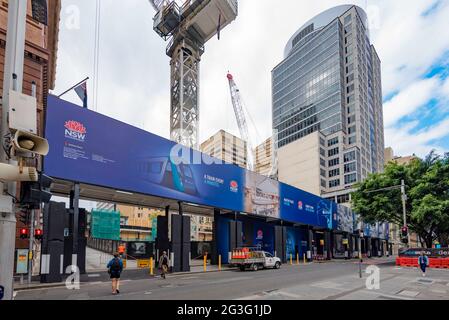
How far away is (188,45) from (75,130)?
178ft

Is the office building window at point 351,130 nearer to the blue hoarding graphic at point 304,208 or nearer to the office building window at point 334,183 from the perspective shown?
the office building window at point 334,183

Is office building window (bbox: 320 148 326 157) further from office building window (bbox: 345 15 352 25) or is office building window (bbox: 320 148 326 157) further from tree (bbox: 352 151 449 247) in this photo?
tree (bbox: 352 151 449 247)

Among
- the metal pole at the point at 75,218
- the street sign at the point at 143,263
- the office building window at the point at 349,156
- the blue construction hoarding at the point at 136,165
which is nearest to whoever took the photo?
the metal pole at the point at 75,218

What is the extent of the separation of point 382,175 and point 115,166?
3759cm

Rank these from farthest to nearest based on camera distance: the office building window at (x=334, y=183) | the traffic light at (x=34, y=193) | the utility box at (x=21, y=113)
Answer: the office building window at (x=334, y=183) → the traffic light at (x=34, y=193) → the utility box at (x=21, y=113)

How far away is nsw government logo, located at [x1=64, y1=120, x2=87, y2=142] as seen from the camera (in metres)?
23.3

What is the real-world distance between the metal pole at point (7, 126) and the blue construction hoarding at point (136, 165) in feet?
57.5

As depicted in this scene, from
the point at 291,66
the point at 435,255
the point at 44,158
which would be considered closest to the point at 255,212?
the point at 435,255

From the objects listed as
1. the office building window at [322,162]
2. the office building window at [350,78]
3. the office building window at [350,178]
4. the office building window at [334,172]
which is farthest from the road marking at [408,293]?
the office building window at [350,78]

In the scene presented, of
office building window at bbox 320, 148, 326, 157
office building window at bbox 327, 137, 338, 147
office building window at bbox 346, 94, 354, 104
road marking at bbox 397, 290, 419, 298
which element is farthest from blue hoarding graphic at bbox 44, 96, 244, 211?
office building window at bbox 346, 94, 354, 104

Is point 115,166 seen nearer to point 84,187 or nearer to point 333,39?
point 84,187

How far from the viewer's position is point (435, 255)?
38500 mm

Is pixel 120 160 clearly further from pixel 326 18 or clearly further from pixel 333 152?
pixel 326 18

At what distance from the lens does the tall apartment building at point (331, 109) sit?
12950 centimetres
